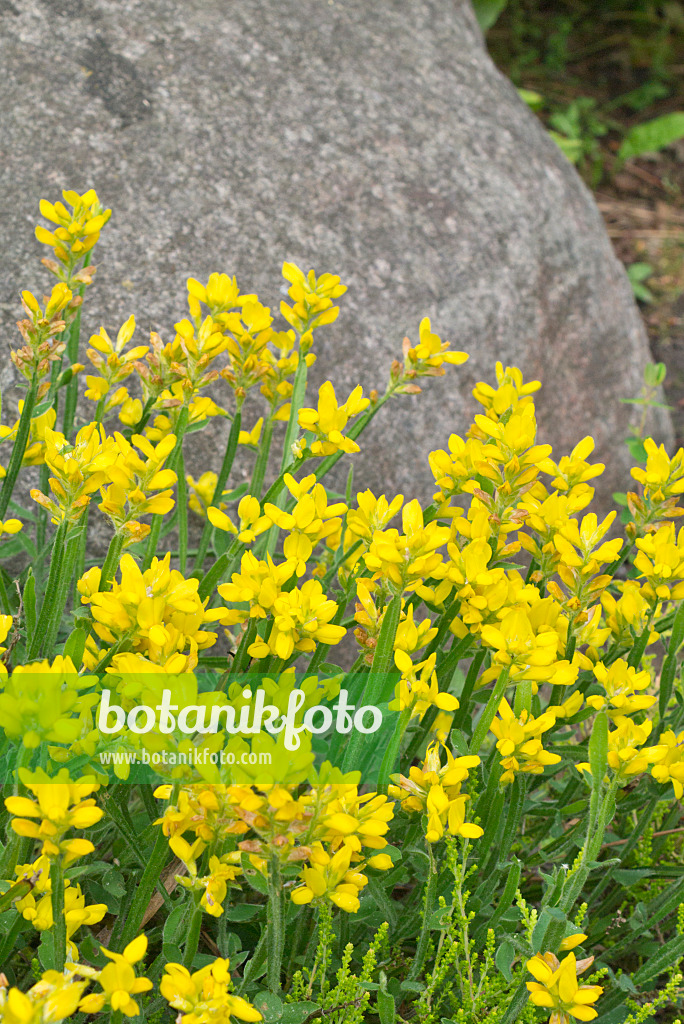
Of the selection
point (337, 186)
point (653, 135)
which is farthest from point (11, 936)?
point (653, 135)

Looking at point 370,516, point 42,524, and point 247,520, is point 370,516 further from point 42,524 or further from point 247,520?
point 42,524

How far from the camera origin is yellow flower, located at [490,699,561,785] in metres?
1.09

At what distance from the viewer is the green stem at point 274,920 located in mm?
909

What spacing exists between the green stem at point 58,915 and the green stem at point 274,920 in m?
0.20

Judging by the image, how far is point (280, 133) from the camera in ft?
7.57

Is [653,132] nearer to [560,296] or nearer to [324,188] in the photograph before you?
[560,296]

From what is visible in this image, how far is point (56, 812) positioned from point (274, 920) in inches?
10.8

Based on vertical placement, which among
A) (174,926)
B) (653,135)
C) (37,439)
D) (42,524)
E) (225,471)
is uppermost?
(653,135)

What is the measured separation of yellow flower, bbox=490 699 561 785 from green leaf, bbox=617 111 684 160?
375 centimetres

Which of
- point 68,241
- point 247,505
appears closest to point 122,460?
point 247,505

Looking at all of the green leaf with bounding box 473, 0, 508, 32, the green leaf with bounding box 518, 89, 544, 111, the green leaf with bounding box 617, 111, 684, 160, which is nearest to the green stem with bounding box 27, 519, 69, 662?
the green leaf with bounding box 518, 89, 544, 111

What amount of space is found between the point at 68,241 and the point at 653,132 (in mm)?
3589

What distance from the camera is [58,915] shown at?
949 millimetres

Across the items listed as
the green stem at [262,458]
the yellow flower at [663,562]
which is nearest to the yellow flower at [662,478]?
the yellow flower at [663,562]
